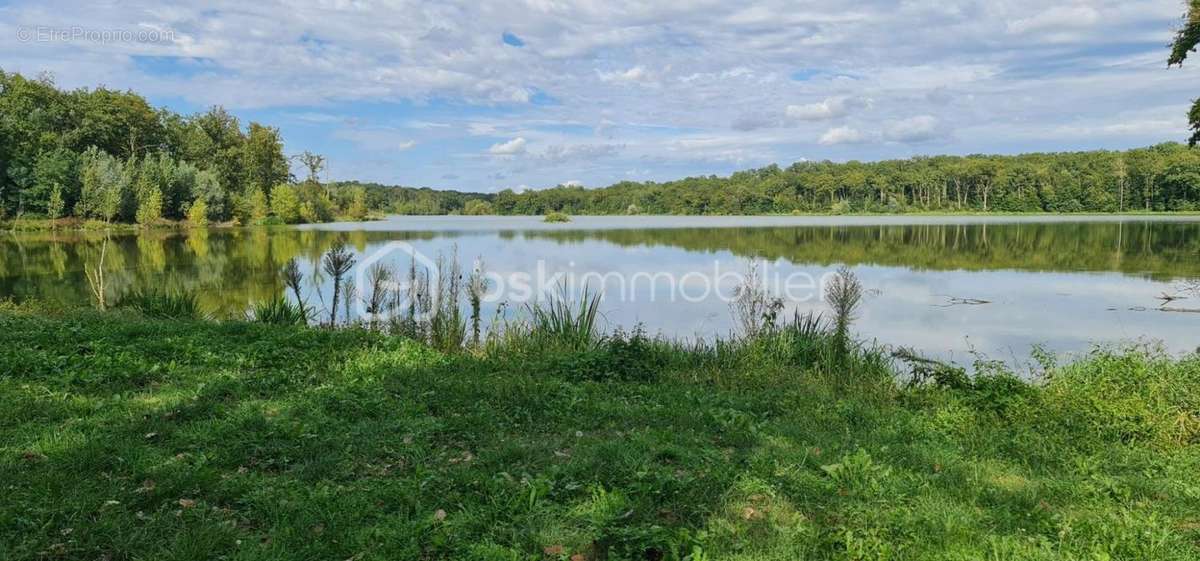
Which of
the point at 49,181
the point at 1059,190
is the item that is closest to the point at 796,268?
the point at 49,181

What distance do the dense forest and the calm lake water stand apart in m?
20.3

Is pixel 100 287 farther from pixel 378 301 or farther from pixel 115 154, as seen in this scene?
pixel 115 154

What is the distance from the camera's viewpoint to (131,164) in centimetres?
5747

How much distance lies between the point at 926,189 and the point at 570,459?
10974cm

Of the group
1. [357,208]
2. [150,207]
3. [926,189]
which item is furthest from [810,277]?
[926,189]

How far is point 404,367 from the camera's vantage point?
720cm

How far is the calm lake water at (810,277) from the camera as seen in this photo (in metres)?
12.9

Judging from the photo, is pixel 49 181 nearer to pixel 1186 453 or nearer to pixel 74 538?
pixel 74 538

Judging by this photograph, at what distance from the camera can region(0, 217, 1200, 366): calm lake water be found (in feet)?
42.3

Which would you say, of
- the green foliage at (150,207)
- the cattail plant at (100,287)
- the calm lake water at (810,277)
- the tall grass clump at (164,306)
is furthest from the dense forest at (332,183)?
the tall grass clump at (164,306)

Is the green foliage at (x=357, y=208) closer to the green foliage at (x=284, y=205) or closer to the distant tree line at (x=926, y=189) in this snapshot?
the green foliage at (x=284, y=205)

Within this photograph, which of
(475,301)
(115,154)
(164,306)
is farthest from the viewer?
(115,154)

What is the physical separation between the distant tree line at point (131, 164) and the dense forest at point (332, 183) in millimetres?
138

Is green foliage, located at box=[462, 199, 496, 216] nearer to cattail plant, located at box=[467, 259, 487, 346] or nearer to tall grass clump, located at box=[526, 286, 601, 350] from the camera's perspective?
cattail plant, located at box=[467, 259, 487, 346]
